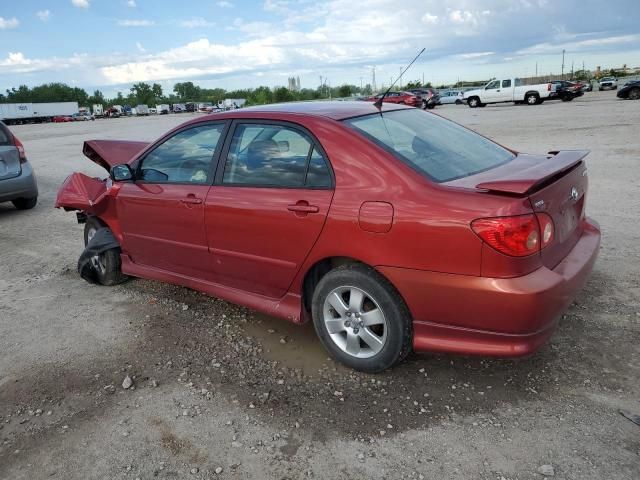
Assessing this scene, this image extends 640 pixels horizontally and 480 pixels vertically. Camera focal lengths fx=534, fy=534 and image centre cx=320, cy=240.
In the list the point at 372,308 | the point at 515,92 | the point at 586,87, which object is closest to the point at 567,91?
the point at 515,92

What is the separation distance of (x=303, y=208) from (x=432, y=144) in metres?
0.96

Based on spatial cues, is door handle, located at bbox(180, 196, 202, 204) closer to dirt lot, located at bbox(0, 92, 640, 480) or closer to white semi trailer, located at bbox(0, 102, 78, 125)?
dirt lot, located at bbox(0, 92, 640, 480)

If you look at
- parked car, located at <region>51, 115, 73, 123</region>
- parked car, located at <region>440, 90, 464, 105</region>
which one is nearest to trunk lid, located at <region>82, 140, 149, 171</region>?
parked car, located at <region>440, 90, 464, 105</region>

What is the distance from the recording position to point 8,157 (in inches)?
330

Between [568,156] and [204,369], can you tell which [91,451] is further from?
[568,156]

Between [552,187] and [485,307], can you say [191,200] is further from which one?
[552,187]

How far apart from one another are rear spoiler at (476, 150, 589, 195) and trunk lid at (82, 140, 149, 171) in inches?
159

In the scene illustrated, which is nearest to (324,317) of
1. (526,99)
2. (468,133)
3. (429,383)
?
(429,383)

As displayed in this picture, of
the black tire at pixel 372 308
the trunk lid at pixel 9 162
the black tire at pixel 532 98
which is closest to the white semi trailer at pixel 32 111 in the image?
the black tire at pixel 532 98

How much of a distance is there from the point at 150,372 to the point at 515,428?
2247 millimetres

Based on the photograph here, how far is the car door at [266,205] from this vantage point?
3.26 m

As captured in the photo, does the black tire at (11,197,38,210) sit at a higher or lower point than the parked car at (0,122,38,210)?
lower

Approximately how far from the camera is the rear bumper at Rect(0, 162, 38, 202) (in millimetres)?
8230

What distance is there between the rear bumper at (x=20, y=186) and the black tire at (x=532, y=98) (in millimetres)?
30862
